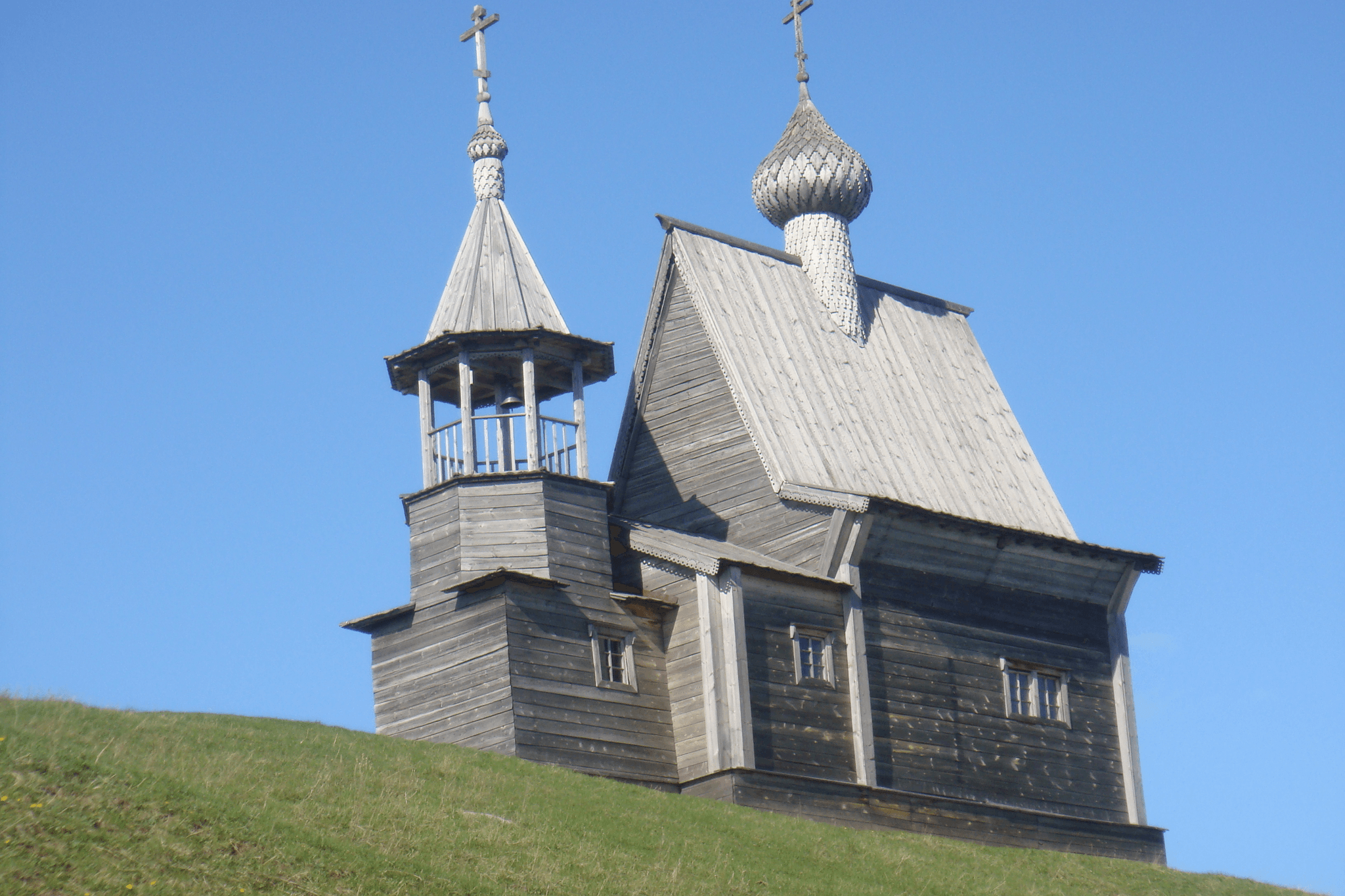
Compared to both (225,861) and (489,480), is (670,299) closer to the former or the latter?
(489,480)

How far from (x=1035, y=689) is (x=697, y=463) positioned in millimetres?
6939

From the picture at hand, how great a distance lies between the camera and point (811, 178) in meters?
36.3

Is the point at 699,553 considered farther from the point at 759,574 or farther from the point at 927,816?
the point at 927,816

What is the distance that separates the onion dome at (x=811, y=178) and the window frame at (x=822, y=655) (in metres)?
10.9

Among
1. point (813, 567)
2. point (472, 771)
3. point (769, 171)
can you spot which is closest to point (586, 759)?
point (472, 771)

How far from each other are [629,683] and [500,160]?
9.41m

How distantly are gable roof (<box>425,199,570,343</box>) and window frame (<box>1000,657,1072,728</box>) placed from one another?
9.53 m

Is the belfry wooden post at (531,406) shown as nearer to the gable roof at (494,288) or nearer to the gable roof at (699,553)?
the gable roof at (494,288)

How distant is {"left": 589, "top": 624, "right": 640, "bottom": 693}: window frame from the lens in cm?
2717

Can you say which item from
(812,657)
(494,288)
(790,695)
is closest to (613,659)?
(790,695)

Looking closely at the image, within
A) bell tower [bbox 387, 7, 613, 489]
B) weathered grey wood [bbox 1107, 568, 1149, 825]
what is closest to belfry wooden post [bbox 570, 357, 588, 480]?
bell tower [bbox 387, 7, 613, 489]

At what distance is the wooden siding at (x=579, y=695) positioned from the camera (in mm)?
25969

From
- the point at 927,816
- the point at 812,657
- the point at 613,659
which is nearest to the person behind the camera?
the point at 613,659

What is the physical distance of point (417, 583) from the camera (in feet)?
91.0
